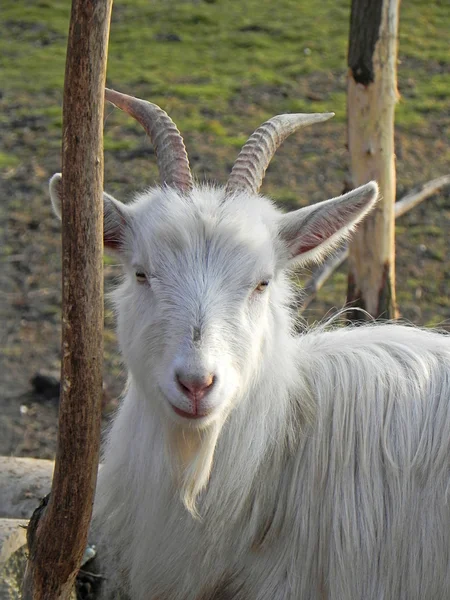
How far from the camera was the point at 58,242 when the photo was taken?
31.9 ft

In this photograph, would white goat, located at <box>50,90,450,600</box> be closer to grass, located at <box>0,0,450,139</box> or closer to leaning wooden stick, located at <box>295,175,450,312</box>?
leaning wooden stick, located at <box>295,175,450,312</box>

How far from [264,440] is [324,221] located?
0.98 m

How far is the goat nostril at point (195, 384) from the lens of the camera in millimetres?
3510

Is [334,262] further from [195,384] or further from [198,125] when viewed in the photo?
[198,125]

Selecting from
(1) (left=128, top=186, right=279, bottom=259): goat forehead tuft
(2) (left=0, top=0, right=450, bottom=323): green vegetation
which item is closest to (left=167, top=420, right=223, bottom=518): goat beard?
(1) (left=128, top=186, right=279, bottom=259): goat forehead tuft

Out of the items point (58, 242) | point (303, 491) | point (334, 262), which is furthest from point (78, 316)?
point (58, 242)

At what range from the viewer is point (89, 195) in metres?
3.67

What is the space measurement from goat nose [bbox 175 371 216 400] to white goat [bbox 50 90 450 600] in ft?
1.17

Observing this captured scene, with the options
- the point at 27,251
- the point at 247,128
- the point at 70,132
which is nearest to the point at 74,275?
the point at 70,132

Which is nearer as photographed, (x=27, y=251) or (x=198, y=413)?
(x=198, y=413)

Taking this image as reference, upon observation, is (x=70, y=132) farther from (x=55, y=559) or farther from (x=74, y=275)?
(x=55, y=559)

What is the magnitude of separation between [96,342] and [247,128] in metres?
8.39

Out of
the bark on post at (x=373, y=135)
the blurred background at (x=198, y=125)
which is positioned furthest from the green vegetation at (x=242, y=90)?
the bark on post at (x=373, y=135)

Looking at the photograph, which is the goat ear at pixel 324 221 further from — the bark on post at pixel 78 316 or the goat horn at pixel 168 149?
the bark on post at pixel 78 316
